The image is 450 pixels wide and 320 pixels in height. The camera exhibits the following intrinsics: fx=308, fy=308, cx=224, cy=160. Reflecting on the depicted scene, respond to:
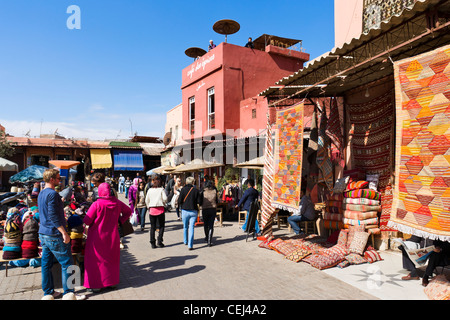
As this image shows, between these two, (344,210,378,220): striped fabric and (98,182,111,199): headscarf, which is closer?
(98,182,111,199): headscarf

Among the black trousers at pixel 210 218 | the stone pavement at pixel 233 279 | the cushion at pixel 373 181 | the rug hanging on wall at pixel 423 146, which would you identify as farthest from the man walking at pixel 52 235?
the cushion at pixel 373 181

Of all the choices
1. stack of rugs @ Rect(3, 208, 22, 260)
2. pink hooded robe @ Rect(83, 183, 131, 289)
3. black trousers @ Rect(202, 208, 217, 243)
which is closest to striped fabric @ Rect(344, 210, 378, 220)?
black trousers @ Rect(202, 208, 217, 243)

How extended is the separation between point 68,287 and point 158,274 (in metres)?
1.50

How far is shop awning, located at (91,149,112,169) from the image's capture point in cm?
2912

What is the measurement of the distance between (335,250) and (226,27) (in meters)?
15.1

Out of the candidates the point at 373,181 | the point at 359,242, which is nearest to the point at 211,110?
the point at 373,181

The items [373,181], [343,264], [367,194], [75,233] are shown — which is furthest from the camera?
[373,181]

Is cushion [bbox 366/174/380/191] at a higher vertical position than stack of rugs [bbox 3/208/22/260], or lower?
higher

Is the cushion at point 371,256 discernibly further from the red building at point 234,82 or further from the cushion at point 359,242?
the red building at point 234,82

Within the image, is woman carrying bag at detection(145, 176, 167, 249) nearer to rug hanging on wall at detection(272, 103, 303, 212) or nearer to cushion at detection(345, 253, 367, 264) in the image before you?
rug hanging on wall at detection(272, 103, 303, 212)

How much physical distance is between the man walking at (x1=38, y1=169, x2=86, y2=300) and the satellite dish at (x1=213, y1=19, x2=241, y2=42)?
15550 mm

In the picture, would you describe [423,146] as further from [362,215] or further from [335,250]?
[335,250]

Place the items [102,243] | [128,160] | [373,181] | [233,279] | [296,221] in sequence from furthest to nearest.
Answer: [128,160], [296,221], [373,181], [233,279], [102,243]

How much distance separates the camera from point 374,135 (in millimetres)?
6996
